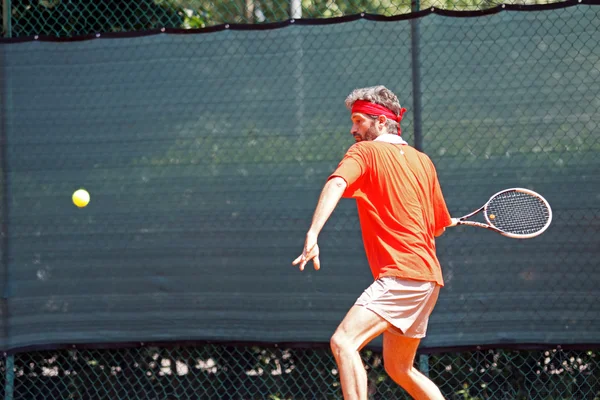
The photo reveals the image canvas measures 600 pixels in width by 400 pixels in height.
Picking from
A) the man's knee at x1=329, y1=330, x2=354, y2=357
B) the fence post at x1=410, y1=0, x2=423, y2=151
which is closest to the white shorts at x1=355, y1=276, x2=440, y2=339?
the man's knee at x1=329, y1=330, x2=354, y2=357

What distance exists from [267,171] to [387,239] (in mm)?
1396

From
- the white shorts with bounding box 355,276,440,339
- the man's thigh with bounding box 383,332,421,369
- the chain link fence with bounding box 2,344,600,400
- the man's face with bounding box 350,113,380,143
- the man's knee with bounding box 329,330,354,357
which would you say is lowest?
the chain link fence with bounding box 2,344,600,400

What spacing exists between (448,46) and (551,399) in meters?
2.02

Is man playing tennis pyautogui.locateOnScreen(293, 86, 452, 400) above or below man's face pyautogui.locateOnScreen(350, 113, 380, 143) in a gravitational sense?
below

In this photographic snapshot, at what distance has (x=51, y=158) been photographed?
4867mm

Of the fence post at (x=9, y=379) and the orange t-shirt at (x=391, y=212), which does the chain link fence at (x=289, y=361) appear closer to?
the fence post at (x=9, y=379)

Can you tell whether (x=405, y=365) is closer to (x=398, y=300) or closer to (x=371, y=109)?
(x=398, y=300)

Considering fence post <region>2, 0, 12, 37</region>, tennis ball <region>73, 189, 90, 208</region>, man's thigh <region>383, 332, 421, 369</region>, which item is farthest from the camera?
fence post <region>2, 0, 12, 37</region>

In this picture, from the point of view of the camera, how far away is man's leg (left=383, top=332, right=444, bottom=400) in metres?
3.56

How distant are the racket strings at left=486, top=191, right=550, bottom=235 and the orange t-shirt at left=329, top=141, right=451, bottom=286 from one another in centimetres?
68

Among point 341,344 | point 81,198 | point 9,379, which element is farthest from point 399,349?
point 9,379

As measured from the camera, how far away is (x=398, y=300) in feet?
11.1

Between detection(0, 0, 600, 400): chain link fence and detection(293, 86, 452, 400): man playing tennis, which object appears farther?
detection(0, 0, 600, 400): chain link fence

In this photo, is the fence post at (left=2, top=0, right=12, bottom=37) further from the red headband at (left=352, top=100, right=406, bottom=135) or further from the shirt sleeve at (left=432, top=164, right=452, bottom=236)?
the shirt sleeve at (left=432, top=164, right=452, bottom=236)
